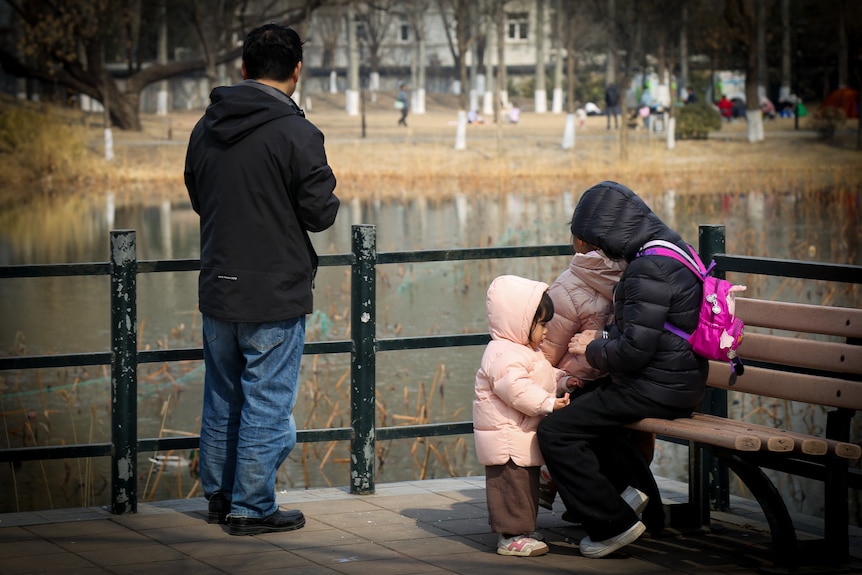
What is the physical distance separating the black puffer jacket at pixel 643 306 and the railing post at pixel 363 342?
1.18 meters

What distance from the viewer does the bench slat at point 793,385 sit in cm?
493

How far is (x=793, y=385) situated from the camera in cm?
518

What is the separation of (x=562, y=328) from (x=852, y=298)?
9324 mm

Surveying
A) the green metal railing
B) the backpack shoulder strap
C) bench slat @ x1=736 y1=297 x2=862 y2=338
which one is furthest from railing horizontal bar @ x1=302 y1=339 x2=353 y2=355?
bench slat @ x1=736 y1=297 x2=862 y2=338

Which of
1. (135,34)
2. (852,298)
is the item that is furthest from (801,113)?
(852,298)

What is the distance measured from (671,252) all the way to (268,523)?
1.95 metres

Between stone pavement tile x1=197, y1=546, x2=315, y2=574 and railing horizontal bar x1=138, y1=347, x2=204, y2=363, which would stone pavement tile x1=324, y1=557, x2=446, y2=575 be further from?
railing horizontal bar x1=138, y1=347, x2=204, y2=363

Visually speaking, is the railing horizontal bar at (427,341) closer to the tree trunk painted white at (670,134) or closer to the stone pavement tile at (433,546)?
the stone pavement tile at (433,546)

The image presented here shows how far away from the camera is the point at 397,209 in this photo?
25.8 m

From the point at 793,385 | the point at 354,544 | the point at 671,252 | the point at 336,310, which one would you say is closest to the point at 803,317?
the point at 793,385

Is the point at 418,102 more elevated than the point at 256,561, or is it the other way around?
the point at 418,102

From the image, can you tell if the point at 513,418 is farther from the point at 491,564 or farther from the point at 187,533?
the point at 187,533

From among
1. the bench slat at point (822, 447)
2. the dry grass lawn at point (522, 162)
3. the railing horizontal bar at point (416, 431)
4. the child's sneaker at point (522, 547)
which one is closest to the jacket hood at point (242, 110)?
the railing horizontal bar at point (416, 431)

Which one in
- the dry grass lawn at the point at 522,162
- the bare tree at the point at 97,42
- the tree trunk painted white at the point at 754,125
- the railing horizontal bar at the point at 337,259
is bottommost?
the railing horizontal bar at the point at 337,259
